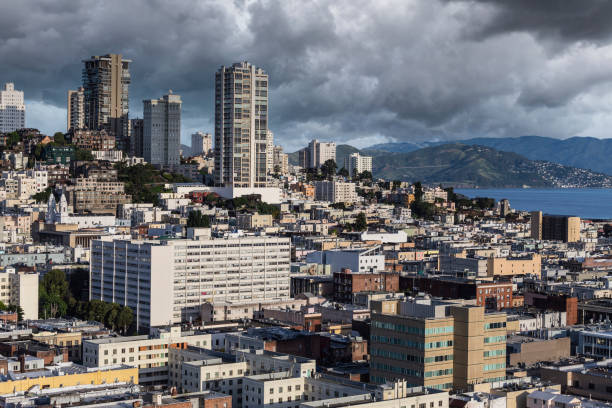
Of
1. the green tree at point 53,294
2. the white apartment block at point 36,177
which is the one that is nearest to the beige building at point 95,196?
the white apartment block at point 36,177

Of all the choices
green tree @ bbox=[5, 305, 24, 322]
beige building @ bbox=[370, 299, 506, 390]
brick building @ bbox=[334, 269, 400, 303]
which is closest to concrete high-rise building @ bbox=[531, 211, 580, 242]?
brick building @ bbox=[334, 269, 400, 303]

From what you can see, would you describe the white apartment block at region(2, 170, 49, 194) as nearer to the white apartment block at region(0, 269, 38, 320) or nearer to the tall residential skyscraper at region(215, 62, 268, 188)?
the tall residential skyscraper at region(215, 62, 268, 188)

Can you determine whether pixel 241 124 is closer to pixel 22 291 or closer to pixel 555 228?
pixel 555 228

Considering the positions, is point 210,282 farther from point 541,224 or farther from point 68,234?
point 541,224

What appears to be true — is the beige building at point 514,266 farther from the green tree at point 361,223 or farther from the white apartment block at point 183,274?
the green tree at point 361,223

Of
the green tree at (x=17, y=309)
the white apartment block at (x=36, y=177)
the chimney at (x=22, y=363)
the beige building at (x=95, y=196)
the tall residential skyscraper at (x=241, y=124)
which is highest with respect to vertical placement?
the tall residential skyscraper at (x=241, y=124)

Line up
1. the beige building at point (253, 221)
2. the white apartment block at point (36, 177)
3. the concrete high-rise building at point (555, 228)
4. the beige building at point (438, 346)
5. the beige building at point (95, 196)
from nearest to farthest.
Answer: the beige building at point (438, 346)
the beige building at point (253, 221)
the beige building at point (95, 196)
the white apartment block at point (36, 177)
the concrete high-rise building at point (555, 228)

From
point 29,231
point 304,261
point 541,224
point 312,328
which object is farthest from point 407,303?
point 541,224
